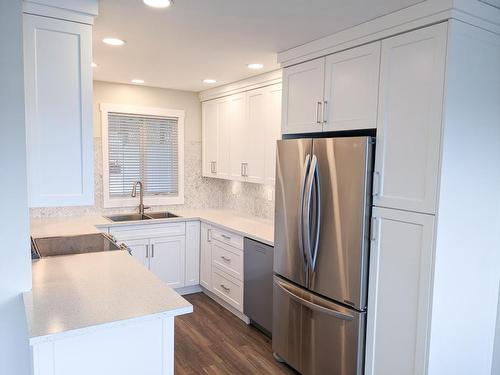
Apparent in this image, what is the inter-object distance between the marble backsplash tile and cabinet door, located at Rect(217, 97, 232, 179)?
1.22 ft

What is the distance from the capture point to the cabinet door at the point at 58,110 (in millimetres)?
1774

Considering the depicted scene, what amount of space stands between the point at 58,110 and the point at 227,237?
2.10 metres

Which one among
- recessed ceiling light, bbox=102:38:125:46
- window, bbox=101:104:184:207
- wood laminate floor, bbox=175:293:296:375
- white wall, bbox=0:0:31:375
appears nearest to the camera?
white wall, bbox=0:0:31:375

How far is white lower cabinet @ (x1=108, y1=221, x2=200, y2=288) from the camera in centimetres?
377

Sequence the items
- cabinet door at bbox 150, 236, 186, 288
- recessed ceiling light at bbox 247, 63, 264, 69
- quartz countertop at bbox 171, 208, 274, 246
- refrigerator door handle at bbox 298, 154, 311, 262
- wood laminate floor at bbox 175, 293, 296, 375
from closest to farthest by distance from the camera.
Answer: refrigerator door handle at bbox 298, 154, 311, 262 → wood laminate floor at bbox 175, 293, 296, 375 → recessed ceiling light at bbox 247, 63, 264, 69 → quartz countertop at bbox 171, 208, 274, 246 → cabinet door at bbox 150, 236, 186, 288

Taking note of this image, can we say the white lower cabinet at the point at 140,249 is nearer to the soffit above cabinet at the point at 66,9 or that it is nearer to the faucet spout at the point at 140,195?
the faucet spout at the point at 140,195

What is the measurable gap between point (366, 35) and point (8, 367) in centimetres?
249

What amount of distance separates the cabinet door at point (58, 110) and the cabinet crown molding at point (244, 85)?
1739 millimetres

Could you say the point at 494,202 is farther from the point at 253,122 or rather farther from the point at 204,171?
the point at 204,171

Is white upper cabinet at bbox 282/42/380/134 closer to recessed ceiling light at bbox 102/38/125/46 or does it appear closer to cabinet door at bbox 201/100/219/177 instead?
recessed ceiling light at bbox 102/38/125/46

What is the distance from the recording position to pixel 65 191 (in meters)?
1.88

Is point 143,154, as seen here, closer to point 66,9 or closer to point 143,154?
point 143,154

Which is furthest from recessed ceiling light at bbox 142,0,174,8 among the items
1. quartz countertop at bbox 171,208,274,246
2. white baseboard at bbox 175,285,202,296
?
white baseboard at bbox 175,285,202,296

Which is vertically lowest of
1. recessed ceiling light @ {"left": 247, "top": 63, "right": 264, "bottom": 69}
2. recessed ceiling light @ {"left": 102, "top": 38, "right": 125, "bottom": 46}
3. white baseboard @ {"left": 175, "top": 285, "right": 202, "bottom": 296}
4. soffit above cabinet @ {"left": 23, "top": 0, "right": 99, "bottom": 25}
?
white baseboard @ {"left": 175, "top": 285, "right": 202, "bottom": 296}
